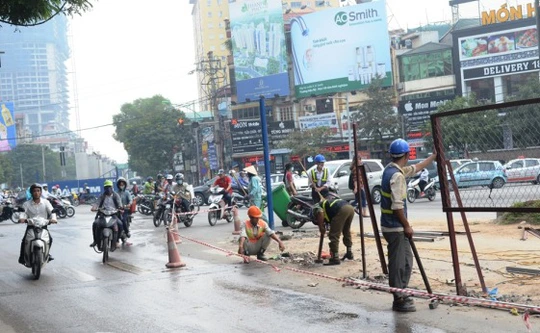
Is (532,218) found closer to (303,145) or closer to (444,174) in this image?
(444,174)

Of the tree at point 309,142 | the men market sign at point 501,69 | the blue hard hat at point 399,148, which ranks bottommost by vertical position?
the blue hard hat at point 399,148

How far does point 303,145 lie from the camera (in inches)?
2352

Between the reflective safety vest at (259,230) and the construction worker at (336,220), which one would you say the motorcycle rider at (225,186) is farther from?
the construction worker at (336,220)

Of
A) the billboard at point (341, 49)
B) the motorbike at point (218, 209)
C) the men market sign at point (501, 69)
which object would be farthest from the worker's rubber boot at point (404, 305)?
the billboard at point (341, 49)

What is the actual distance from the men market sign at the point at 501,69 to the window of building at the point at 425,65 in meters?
2.54

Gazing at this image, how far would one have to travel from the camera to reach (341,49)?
6159 cm

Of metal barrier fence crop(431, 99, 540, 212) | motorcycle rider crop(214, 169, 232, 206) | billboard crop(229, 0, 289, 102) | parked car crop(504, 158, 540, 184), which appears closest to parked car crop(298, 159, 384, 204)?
motorcycle rider crop(214, 169, 232, 206)

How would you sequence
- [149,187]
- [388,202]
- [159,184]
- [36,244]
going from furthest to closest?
[149,187] < [159,184] < [36,244] < [388,202]

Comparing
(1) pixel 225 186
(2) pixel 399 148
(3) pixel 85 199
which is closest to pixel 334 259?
(2) pixel 399 148

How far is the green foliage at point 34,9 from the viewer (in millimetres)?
10523

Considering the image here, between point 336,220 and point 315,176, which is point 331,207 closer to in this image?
point 336,220

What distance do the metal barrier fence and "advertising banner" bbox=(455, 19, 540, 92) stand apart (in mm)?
47391

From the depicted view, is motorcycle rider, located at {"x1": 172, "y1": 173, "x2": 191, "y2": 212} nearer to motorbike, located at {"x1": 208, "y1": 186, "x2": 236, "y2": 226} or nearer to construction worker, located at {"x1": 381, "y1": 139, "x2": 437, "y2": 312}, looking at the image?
motorbike, located at {"x1": 208, "y1": 186, "x2": 236, "y2": 226}

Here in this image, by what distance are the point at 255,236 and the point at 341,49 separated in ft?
168
